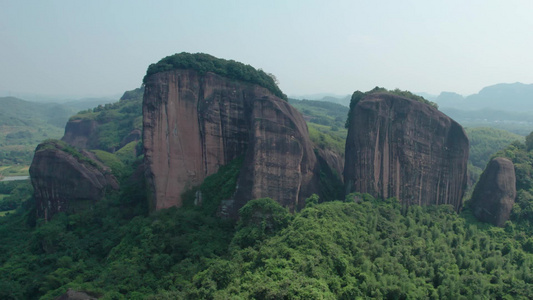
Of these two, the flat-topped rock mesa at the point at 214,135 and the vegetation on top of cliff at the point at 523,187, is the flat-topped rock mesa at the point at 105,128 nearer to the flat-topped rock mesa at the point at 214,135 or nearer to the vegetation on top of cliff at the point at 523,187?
the flat-topped rock mesa at the point at 214,135

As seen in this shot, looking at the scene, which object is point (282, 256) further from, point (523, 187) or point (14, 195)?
point (14, 195)

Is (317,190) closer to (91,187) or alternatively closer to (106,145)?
(91,187)

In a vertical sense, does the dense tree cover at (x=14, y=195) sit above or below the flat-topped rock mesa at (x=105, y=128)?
below

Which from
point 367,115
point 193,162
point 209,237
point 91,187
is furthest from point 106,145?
point 367,115

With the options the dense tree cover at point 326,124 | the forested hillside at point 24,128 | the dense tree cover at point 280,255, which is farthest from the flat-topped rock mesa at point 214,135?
the forested hillside at point 24,128

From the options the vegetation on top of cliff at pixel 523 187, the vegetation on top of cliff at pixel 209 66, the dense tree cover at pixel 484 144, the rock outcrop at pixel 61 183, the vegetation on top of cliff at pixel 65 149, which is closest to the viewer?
the vegetation on top of cliff at pixel 523 187

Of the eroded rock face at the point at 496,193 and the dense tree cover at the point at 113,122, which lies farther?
the dense tree cover at the point at 113,122

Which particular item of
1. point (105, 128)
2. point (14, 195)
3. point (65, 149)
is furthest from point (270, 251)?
point (105, 128)
